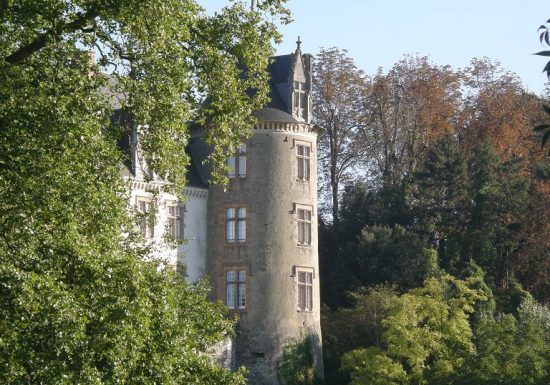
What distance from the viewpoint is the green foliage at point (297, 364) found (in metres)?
46.8

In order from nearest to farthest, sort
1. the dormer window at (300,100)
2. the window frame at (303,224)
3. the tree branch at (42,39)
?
the tree branch at (42,39) < the window frame at (303,224) < the dormer window at (300,100)

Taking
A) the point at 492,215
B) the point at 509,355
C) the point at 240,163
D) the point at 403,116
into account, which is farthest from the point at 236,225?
the point at 403,116

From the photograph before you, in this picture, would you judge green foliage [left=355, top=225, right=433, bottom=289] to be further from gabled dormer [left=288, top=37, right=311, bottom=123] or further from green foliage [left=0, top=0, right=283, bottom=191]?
green foliage [left=0, top=0, right=283, bottom=191]

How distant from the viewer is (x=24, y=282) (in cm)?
2131

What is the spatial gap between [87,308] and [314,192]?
2749 centimetres

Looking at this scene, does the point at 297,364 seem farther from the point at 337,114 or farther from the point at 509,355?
the point at 337,114

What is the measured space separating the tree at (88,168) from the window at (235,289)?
2165cm

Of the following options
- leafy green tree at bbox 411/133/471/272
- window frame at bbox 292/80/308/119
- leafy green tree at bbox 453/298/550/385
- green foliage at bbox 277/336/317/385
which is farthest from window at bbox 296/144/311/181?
leafy green tree at bbox 411/133/471/272

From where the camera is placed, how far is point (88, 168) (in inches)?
910

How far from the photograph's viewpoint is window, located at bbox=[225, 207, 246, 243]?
48.0m

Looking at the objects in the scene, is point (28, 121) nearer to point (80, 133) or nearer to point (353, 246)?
point (80, 133)

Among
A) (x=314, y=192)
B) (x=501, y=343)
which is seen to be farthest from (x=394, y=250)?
(x=501, y=343)

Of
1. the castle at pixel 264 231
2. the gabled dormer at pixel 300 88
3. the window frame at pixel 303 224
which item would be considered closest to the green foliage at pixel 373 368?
the castle at pixel 264 231

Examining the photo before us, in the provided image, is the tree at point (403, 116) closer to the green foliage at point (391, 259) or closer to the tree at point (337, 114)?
the tree at point (337, 114)
